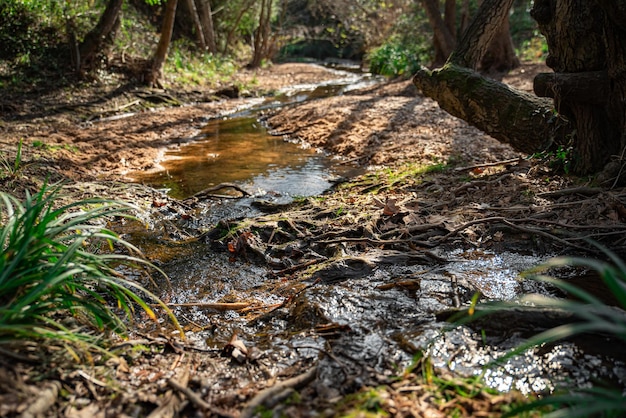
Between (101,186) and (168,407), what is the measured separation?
4166 mm

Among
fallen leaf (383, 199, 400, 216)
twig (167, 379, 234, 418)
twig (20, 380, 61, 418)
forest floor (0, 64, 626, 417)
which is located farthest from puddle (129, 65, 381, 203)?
twig (20, 380, 61, 418)

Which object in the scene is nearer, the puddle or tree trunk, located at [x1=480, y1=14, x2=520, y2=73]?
the puddle

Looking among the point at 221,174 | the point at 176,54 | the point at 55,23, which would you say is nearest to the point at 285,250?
the point at 221,174

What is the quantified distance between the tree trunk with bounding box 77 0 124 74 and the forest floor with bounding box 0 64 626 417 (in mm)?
1003

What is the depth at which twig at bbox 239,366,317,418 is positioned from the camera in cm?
190

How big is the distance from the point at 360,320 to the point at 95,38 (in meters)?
12.7

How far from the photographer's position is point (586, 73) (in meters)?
4.25

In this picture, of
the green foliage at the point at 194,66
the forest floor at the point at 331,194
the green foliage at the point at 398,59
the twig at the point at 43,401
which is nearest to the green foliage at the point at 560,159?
the forest floor at the point at 331,194

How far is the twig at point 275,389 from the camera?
1.90 meters

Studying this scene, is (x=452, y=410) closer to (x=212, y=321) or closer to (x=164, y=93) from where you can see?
(x=212, y=321)

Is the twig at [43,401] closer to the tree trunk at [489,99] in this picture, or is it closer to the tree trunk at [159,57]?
→ the tree trunk at [489,99]

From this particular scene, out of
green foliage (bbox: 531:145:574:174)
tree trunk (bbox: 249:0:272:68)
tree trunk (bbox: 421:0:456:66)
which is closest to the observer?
green foliage (bbox: 531:145:574:174)

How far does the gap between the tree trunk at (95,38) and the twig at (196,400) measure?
12435mm

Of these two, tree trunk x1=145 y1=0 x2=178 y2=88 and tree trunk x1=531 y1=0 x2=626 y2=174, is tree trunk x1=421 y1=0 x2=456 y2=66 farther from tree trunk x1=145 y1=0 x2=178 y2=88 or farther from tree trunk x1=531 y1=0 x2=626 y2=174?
tree trunk x1=531 y1=0 x2=626 y2=174
